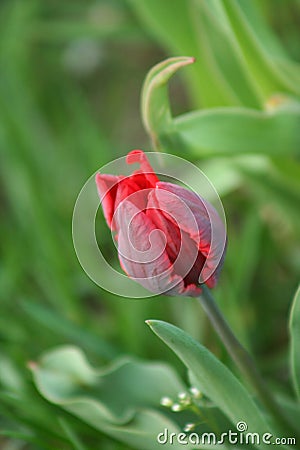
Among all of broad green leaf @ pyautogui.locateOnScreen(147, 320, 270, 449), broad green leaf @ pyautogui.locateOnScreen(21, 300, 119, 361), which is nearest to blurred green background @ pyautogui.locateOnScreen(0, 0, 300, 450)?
broad green leaf @ pyautogui.locateOnScreen(21, 300, 119, 361)

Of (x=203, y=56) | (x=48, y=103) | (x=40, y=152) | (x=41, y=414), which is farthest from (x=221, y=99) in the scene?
(x=48, y=103)

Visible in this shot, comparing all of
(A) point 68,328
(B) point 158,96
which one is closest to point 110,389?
(A) point 68,328

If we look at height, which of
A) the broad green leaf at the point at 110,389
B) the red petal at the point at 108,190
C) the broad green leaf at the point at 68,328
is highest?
the red petal at the point at 108,190

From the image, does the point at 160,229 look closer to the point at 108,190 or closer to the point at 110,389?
the point at 108,190

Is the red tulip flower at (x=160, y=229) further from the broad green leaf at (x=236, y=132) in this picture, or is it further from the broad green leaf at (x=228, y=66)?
the broad green leaf at (x=228, y=66)

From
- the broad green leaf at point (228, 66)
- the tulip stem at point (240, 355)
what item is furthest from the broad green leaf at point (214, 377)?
the broad green leaf at point (228, 66)

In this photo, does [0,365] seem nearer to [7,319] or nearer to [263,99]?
[7,319]
